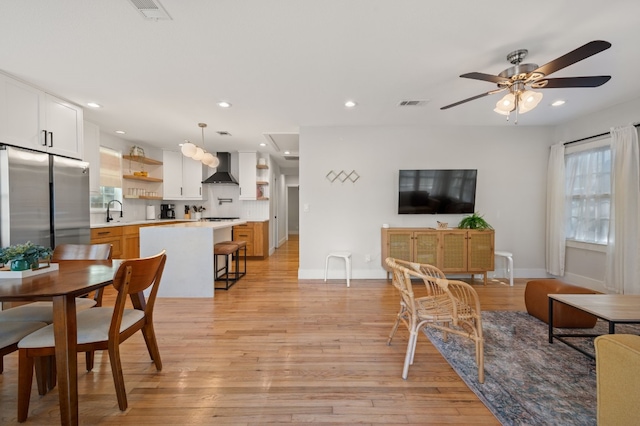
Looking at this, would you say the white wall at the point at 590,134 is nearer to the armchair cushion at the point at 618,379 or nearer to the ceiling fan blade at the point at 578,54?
the ceiling fan blade at the point at 578,54

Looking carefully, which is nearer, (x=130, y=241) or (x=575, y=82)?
(x=575, y=82)

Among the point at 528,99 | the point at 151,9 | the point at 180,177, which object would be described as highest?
the point at 151,9

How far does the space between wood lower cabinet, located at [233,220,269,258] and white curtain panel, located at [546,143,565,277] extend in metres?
5.25

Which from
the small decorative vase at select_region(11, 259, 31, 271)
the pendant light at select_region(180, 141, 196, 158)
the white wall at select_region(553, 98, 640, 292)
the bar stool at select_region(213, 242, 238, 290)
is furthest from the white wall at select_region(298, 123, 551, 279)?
the small decorative vase at select_region(11, 259, 31, 271)

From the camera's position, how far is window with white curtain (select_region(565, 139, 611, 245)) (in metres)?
3.62

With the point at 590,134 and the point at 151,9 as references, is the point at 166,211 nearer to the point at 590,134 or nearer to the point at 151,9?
the point at 151,9

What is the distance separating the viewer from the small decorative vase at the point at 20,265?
5.14ft

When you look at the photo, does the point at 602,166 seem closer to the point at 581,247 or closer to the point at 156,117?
the point at 581,247

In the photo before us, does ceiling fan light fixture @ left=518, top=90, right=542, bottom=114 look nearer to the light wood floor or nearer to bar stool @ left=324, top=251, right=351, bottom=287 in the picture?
the light wood floor

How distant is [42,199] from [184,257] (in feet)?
5.20

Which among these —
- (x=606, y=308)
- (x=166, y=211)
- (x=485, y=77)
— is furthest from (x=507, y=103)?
(x=166, y=211)

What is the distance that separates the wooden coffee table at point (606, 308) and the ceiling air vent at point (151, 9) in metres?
3.60

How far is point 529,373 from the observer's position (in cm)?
184

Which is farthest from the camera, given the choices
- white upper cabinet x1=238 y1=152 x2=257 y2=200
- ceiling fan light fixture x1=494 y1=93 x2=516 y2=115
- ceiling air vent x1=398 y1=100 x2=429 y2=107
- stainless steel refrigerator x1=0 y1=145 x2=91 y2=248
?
white upper cabinet x1=238 y1=152 x2=257 y2=200
